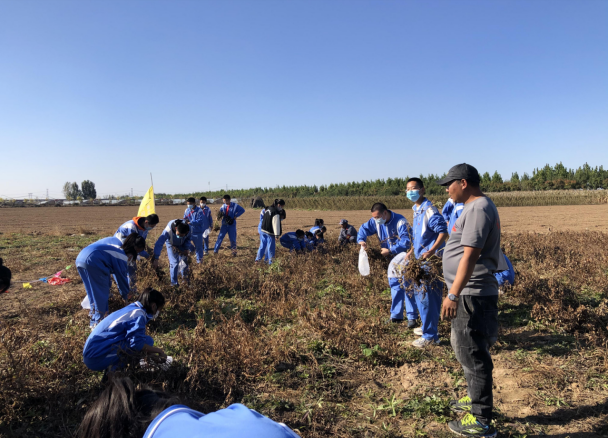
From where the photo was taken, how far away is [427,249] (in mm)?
4719

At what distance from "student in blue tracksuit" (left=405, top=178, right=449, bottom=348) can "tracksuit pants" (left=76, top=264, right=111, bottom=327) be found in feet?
13.5

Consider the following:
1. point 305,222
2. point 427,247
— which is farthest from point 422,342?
point 305,222

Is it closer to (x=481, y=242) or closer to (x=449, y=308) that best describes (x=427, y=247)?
(x=449, y=308)

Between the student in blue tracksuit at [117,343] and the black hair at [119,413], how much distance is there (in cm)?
229

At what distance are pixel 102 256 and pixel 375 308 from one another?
408 centimetres

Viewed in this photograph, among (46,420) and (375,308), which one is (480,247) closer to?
(375,308)

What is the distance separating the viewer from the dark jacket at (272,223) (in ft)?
30.3

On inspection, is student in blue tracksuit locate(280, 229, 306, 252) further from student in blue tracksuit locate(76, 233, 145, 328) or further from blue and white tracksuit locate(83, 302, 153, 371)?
blue and white tracksuit locate(83, 302, 153, 371)

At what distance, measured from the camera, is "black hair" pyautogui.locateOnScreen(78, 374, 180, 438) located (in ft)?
4.21

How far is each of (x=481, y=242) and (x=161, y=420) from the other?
236cm

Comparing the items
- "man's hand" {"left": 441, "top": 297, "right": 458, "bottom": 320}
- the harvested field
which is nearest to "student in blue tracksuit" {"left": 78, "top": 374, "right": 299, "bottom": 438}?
the harvested field

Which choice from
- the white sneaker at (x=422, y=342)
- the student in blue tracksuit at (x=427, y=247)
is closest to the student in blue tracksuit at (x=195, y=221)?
the student in blue tracksuit at (x=427, y=247)

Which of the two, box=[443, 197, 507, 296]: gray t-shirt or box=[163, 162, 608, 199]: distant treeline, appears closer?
box=[443, 197, 507, 296]: gray t-shirt

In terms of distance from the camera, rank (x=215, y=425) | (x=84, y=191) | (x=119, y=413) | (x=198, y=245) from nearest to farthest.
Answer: (x=215, y=425) → (x=119, y=413) → (x=198, y=245) → (x=84, y=191)
